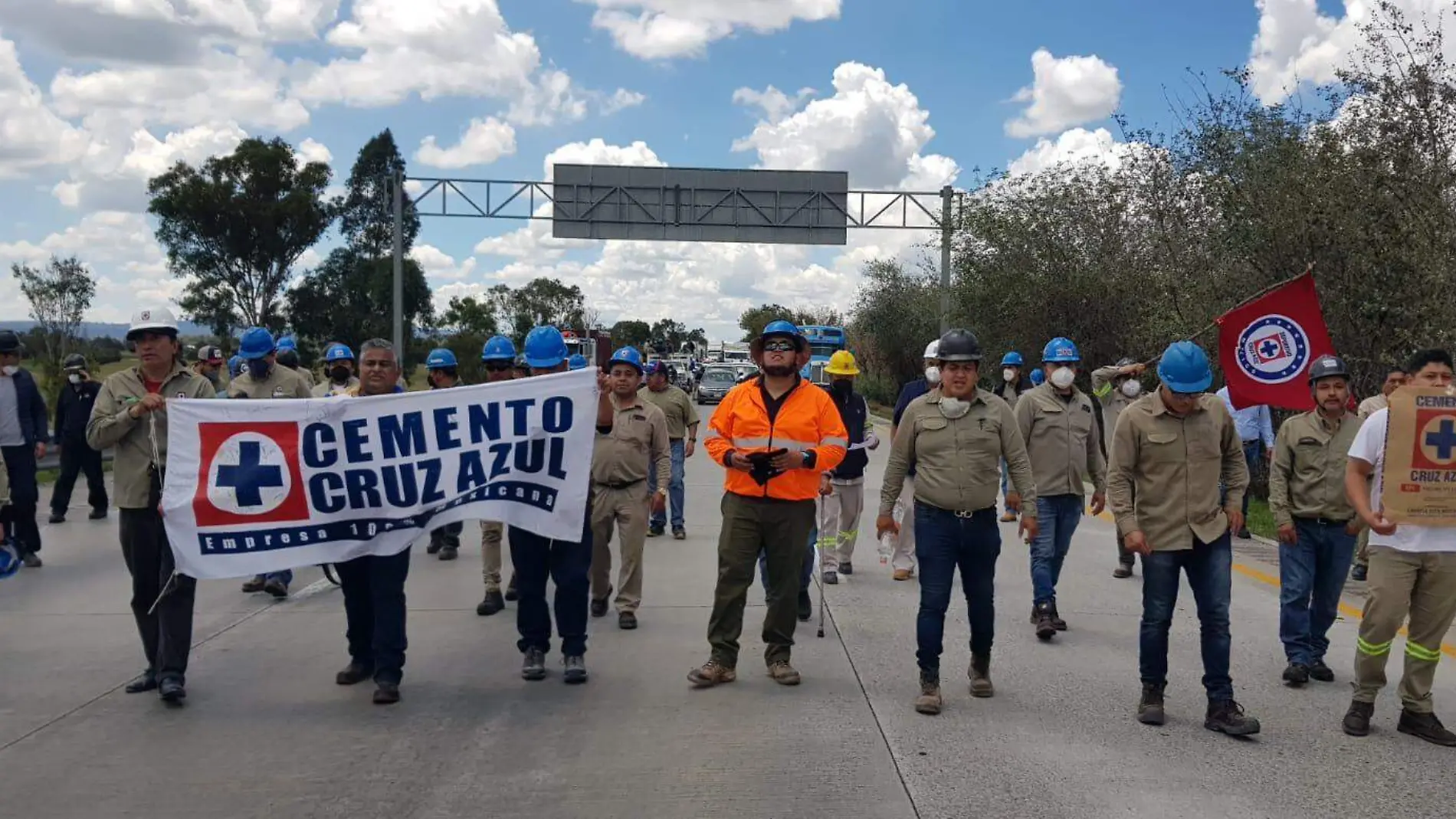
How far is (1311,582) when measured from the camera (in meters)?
6.89

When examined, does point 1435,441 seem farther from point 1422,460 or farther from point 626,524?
point 626,524

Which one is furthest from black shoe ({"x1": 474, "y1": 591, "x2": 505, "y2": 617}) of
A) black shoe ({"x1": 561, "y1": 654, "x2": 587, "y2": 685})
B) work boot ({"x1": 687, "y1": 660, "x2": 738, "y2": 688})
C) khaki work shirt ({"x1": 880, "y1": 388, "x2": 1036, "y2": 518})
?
khaki work shirt ({"x1": 880, "y1": 388, "x2": 1036, "y2": 518})

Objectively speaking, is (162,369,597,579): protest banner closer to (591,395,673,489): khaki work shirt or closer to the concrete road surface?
the concrete road surface

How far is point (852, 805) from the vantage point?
4.82 m

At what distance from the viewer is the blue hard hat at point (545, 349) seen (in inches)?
281

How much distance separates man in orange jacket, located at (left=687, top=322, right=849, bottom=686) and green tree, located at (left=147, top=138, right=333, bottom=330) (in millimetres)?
44855

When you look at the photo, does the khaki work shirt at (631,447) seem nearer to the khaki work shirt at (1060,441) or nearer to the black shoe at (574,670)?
the black shoe at (574,670)

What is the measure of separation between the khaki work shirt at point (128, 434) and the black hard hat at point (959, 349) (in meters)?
4.20

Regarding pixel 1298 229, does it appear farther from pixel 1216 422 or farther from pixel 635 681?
pixel 635 681

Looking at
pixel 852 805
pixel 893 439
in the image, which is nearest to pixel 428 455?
pixel 893 439

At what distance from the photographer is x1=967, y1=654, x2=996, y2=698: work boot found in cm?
643

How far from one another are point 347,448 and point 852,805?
347cm

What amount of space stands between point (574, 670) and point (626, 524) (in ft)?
5.30

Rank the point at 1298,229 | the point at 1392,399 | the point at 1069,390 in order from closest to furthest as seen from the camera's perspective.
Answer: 1. the point at 1392,399
2. the point at 1069,390
3. the point at 1298,229
